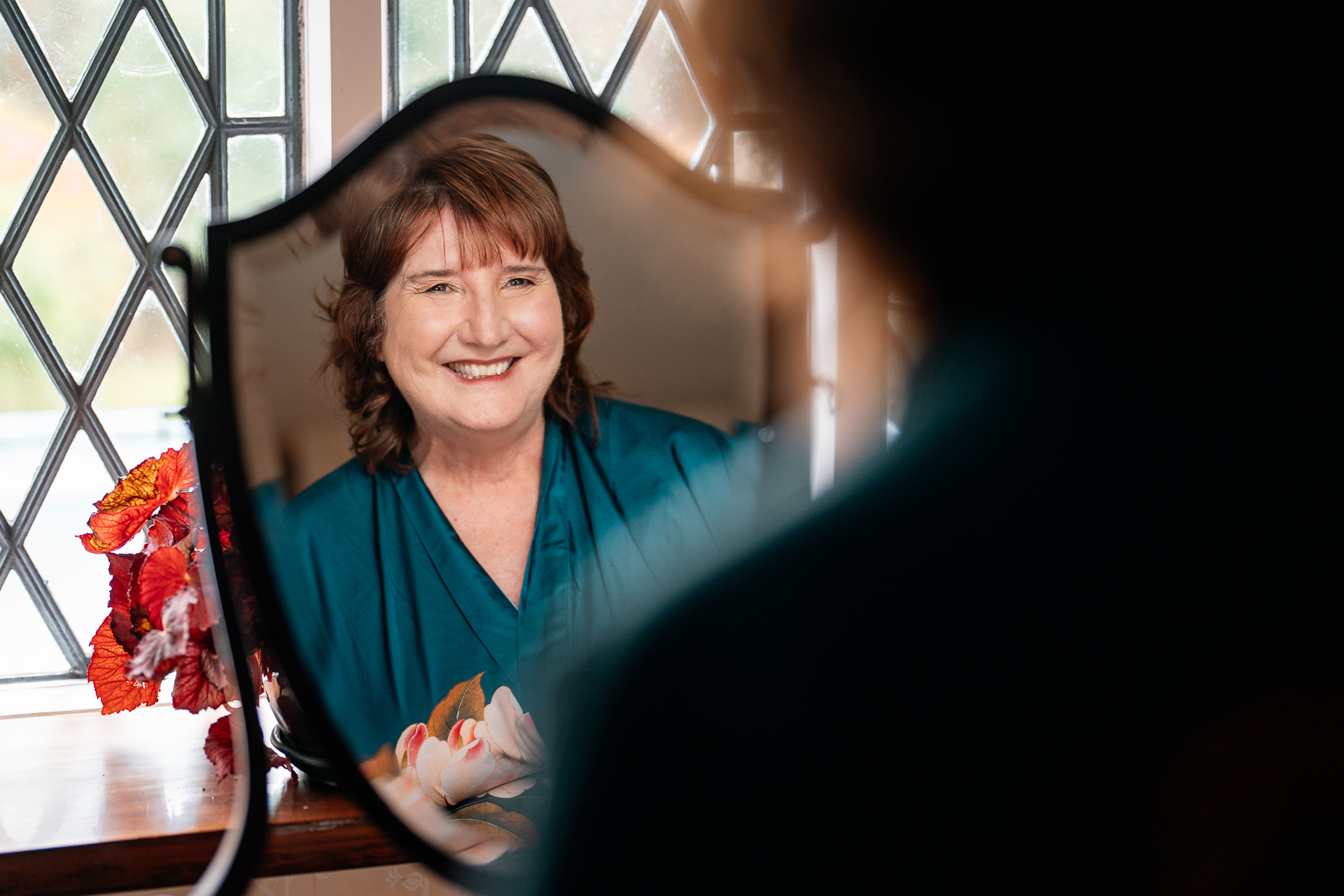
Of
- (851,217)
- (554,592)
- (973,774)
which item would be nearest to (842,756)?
(973,774)

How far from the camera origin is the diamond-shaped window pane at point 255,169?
0.69 meters

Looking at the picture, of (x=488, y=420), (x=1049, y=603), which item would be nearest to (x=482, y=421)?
(x=488, y=420)

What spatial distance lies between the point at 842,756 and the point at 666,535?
9.7 inches

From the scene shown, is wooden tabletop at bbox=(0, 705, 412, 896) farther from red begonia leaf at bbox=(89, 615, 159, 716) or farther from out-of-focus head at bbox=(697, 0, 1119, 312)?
out-of-focus head at bbox=(697, 0, 1119, 312)

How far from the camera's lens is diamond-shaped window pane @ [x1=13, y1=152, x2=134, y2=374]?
2.28 ft

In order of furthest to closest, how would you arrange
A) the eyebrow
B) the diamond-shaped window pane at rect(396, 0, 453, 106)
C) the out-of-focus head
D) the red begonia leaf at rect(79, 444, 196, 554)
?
the diamond-shaped window pane at rect(396, 0, 453, 106)
the red begonia leaf at rect(79, 444, 196, 554)
the eyebrow
the out-of-focus head

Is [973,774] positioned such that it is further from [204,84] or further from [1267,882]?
[204,84]

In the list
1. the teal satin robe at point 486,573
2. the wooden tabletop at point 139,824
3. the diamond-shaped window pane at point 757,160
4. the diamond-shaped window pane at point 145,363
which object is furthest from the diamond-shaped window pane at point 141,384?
the diamond-shaped window pane at point 757,160

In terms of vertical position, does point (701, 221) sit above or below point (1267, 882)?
above

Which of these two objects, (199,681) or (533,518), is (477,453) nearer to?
(533,518)

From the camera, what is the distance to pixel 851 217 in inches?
9.7

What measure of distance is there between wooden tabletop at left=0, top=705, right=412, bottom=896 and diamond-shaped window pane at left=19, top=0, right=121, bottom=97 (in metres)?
0.57

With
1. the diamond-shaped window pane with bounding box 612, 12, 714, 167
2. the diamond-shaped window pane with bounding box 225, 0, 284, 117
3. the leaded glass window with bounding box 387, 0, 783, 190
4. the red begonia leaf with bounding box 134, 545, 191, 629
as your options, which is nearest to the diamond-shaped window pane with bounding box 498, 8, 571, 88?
the leaded glass window with bounding box 387, 0, 783, 190

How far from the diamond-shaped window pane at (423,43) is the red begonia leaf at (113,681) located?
460mm
